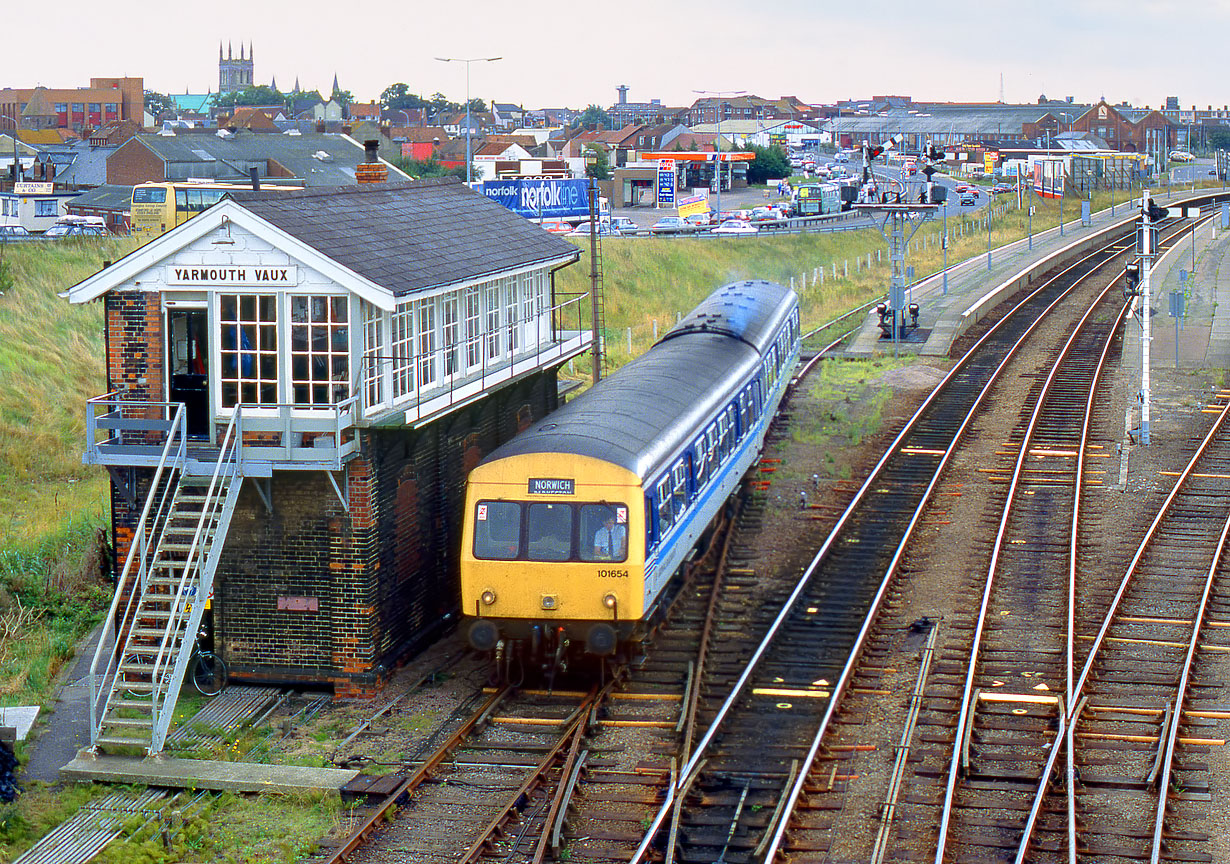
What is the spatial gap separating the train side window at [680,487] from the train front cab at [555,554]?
187 cm

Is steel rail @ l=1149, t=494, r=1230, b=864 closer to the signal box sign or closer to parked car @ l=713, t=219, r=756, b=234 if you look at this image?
the signal box sign

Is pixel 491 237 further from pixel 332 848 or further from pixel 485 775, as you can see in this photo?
pixel 332 848

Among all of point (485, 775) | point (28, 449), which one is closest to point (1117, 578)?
point (485, 775)

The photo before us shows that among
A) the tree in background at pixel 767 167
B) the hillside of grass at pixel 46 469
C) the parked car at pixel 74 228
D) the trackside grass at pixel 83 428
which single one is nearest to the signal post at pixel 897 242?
the trackside grass at pixel 83 428

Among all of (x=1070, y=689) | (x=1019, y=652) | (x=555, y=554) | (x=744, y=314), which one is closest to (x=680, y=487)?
(x=555, y=554)

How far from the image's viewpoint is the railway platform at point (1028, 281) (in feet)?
126

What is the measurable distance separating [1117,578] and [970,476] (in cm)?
605

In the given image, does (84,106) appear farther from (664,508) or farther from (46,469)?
(664,508)

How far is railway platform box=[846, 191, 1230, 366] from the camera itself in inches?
1512

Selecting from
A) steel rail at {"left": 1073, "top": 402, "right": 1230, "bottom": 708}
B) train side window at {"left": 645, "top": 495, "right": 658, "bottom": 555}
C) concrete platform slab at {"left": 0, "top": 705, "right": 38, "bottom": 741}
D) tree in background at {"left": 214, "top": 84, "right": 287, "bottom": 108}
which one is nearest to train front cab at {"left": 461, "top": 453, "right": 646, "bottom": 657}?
train side window at {"left": 645, "top": 495, "right": 658, "bottom": 555}

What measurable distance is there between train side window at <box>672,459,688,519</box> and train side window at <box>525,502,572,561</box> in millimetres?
2113

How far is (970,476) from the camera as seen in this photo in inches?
1029

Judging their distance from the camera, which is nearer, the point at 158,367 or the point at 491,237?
the point at 158,367

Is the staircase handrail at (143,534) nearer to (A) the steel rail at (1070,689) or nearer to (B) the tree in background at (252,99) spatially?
(A) the steel rail at (1070,689)
